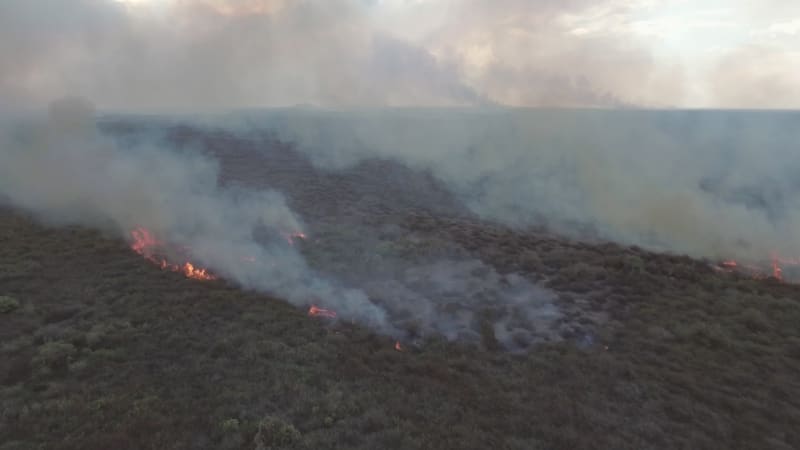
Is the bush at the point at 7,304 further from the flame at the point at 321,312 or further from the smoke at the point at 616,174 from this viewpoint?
the smoke at the point at 616,174

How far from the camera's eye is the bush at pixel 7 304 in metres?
16.6

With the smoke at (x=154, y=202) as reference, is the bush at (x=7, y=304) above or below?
below

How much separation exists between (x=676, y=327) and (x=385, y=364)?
42.7ft

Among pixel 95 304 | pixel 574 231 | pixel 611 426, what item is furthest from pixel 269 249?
pixel 574 231

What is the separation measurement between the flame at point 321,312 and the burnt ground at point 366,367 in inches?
20.3

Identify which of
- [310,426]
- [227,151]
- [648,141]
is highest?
[648,141]

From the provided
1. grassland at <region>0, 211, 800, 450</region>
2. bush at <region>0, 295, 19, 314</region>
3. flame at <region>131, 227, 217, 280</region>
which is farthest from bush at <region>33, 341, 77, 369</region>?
flame at <region>131, 227, 217, 280</region>

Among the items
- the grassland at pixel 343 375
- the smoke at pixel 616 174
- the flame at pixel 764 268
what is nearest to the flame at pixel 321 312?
the grassland at pixel 343 375

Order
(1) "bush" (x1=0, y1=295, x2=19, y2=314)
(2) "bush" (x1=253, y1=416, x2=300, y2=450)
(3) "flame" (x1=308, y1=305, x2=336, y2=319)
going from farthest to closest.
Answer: (3) "flame" (x1=308, y1=305, x2=336, y2=319)
(1) "bush" (x1=0, y1=295, x2=19, y2=314)
(2) "bush" (x1=253, y1=416, x2=300, y2=450)

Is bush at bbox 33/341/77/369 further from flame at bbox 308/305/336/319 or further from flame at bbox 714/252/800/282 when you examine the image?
flame at bbox 714/252/800/282

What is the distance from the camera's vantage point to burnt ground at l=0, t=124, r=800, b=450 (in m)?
11.2

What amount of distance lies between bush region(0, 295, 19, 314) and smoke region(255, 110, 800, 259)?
1374 inches

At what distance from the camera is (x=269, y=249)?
25.0m

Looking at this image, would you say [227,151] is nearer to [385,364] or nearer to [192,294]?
[192,294]
